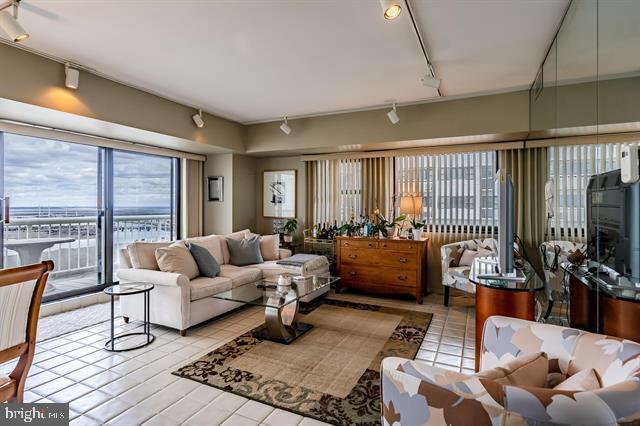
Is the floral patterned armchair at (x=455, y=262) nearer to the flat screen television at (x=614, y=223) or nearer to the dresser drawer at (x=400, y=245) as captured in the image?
the dresser drawer at (x=400, y=245)

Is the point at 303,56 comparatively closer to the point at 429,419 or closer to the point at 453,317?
the point at 429,419

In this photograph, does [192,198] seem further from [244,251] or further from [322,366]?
[322,366]

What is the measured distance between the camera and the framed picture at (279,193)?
19.2 ft

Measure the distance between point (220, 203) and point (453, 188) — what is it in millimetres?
3838

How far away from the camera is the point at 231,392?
2.26 meters

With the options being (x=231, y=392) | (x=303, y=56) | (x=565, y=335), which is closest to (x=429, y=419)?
(x=565, y=335)

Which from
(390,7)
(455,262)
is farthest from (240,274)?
(390,7)

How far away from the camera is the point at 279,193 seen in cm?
596

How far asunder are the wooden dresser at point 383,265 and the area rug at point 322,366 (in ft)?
2.39

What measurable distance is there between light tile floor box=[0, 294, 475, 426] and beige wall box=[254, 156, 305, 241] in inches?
97.4

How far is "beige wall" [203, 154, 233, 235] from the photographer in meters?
5.58

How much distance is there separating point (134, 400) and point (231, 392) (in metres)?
0.63

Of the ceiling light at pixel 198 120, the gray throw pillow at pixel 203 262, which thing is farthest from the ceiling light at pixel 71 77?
the gray throw pillow at pixel 203 262

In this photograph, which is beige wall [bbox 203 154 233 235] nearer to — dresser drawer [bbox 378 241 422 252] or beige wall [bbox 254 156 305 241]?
beige wall [bbox 254 156 305 241]
